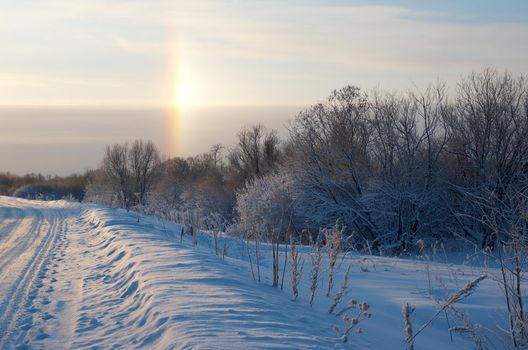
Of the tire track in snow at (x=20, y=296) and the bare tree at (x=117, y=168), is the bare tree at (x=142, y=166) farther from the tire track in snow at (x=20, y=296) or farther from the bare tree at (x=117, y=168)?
the tire track in snow at (x=20, y=296)

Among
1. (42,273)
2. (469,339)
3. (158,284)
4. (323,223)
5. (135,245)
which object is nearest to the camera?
(469,339)

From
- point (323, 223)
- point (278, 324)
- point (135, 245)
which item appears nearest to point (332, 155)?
point (323, 223)

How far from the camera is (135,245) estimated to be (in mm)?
12977

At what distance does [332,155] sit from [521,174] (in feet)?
31.5

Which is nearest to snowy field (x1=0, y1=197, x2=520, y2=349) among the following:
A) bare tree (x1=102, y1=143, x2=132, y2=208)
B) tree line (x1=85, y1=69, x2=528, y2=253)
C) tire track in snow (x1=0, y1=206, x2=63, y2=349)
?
tire track in snow (x1=0, y1=206, x2=63, y2=349)

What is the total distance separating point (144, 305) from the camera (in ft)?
24.3

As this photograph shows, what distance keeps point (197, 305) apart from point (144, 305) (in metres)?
0.88

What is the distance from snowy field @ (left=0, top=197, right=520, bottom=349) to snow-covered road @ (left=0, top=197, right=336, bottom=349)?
2 cm

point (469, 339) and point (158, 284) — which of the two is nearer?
point (469, 339)

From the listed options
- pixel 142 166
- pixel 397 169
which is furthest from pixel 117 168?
pixel 397 169

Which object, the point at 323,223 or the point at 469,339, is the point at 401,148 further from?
the point at 469,339

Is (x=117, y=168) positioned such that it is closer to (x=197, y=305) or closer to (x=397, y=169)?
(x=397, y=169)

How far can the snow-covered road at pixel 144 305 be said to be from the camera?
6.00 meters

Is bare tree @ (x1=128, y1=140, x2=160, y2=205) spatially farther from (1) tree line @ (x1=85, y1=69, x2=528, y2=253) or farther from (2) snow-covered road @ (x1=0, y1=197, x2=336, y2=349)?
(2) snow-covered road @ (x1=0, y1=197, x2=336, y2=349)
